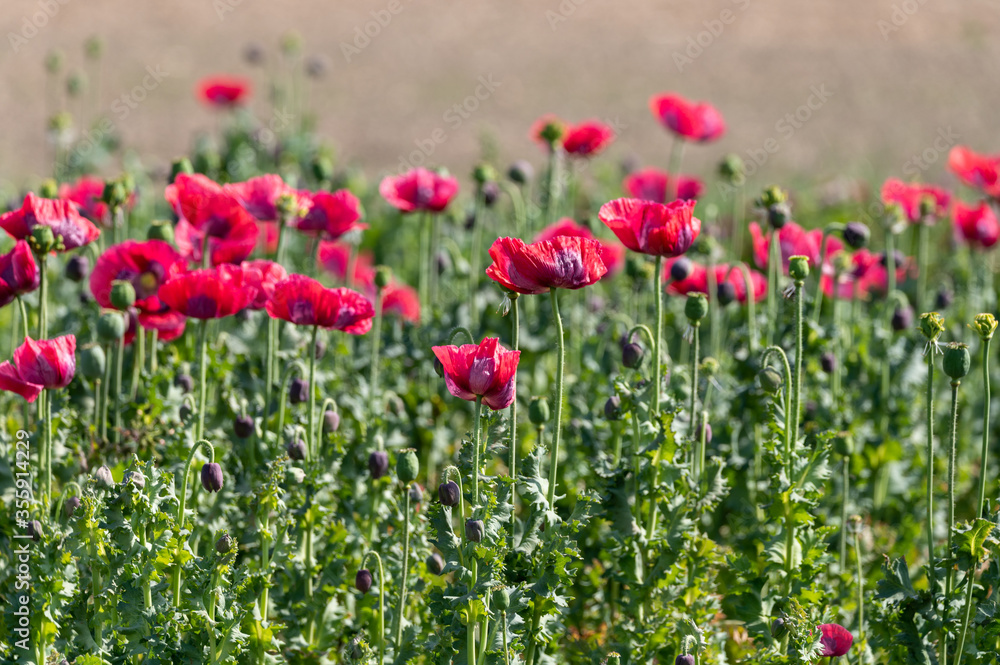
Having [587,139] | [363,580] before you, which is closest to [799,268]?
[363,580]

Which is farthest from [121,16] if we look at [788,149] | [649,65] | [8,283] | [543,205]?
[8,283]

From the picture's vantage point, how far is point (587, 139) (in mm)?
4152

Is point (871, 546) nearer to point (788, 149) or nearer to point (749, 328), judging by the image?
point (749, 328)

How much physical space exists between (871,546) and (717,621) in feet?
2.32

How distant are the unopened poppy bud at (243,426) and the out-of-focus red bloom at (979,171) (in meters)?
2.78

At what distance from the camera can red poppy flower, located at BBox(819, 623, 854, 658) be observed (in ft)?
7.73

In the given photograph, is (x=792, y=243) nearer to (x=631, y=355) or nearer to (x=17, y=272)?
(x=631, y=355)

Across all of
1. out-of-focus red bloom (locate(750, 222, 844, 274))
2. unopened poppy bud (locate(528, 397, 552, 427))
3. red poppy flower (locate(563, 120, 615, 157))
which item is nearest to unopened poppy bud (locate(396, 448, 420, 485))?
unopened poppy bud (locate(528, 397, 552, 427))

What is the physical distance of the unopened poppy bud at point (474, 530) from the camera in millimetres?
2186

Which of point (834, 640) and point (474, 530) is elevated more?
point (474, 530)

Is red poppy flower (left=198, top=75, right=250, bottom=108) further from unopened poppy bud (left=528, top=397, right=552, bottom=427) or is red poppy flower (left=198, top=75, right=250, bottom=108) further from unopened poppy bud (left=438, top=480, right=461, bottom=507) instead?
unopened poppy bud (left=438, top=480, right=461, bottom=507)

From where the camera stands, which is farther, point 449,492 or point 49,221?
point 49,221

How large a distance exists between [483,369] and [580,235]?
1203mm

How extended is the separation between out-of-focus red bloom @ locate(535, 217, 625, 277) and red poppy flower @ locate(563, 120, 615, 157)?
265mm
